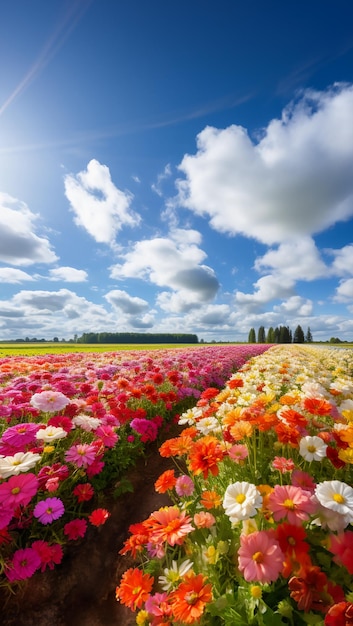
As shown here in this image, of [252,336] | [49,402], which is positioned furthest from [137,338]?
[49,402]

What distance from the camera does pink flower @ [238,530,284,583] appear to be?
1.36m

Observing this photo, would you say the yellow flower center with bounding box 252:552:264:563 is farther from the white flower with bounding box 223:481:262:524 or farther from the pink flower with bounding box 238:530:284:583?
the white flower with bounding box 223:481:262:524

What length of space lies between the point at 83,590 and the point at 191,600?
5.98ft

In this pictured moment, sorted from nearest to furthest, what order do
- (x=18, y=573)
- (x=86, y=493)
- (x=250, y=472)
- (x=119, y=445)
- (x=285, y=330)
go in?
(x=18, y=573) < (x=250, y=472) < (x=86, y=493) < (x=119, y=445) < (x=285, y=330)

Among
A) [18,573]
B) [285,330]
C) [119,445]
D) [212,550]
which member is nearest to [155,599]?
[212,550]

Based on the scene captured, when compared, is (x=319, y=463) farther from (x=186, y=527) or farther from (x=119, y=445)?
(x=119, y=445)

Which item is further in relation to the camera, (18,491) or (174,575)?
(18,491)

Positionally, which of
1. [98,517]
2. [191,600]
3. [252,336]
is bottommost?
[98,517]

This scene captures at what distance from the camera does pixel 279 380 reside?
201 inches

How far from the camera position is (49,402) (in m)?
3.05

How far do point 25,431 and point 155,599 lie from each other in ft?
5.86

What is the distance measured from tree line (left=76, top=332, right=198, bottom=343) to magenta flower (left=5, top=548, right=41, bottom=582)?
8619 cm

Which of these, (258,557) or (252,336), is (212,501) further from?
(252,336)

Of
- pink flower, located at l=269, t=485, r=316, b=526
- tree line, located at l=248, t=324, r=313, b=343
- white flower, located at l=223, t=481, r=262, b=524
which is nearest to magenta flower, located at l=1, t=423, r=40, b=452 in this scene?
white flower, located at l=223, t=481, r=262, b=524
